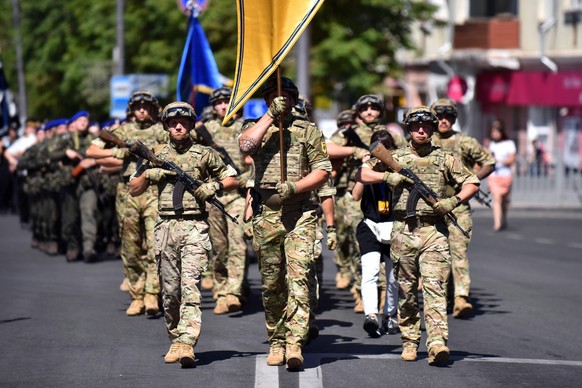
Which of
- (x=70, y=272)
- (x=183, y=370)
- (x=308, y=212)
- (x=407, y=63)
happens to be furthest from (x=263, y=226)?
(x=407, y=63)

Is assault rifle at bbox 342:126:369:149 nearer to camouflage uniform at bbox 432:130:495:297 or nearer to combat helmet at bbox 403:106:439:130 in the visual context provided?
camouflage uniform at bbox 432:130:495:297

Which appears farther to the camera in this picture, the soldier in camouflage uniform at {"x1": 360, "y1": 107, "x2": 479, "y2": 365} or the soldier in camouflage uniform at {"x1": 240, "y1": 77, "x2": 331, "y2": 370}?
the soldier in camouflage uniform at {"x1": 360, "y1": 107, "x2": 479, "y2": 365}

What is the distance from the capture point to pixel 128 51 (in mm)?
43688

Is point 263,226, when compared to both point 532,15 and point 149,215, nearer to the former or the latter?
point 149,215

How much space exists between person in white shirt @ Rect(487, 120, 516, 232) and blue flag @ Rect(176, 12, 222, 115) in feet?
24.9

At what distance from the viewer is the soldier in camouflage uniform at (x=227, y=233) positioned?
14.1 m

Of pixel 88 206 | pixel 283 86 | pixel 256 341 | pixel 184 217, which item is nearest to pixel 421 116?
pixel 283 86

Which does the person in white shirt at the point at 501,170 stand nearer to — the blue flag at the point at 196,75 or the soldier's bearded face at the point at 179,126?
the blue flag at the point at 196,75

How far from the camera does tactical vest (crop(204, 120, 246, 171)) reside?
14.4m

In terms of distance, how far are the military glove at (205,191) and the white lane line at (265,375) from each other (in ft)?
3.98

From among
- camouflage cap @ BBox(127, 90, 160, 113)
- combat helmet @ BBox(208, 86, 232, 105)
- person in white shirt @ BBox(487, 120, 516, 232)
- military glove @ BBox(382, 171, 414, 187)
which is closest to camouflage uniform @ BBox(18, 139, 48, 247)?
combat helmet @ BBox(208, 86, 232, 105)

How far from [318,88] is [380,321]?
26.9m

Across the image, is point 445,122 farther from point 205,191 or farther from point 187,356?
point 187,356

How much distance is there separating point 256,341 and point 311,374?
5.72 ft
